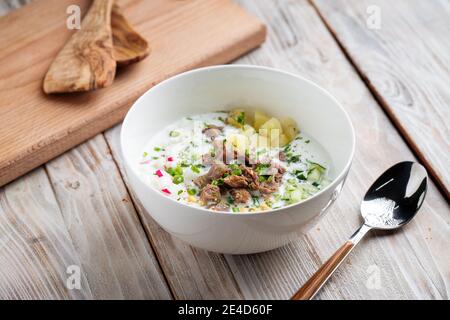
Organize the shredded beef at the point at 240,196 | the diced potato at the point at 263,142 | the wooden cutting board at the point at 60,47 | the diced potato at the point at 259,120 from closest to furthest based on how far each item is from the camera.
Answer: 1. the shredded beef at the point at 240,196
2. the diced potato at the point at 263,142
3. the diced potato at the point at 259,120
4. the wooden cutting board at the point at 60,47

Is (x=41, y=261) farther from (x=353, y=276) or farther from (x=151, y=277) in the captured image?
(x=353, y=276)

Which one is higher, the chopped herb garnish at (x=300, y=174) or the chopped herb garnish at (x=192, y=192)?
the chopped herb garnish at (x=192, y=192)

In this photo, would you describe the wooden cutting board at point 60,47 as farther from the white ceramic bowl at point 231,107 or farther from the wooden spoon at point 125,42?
the white ceramic bowl at point 231,107

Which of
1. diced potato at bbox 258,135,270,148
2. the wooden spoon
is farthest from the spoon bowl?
the wooden spoon

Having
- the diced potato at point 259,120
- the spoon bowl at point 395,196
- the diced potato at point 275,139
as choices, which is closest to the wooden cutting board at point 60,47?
the diced potato at point 259,120

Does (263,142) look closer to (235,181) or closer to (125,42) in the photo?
(235,181)

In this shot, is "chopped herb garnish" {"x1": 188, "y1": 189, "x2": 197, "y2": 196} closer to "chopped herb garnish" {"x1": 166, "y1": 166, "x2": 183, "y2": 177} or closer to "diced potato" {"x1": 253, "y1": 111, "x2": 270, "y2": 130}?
"chopped herb garnish" {"x1": 166, "y1": 166, "x2": 183, "y2": 177}

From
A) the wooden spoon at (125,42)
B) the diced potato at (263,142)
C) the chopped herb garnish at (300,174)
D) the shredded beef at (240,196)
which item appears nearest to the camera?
the shredded beef at (240,196)
